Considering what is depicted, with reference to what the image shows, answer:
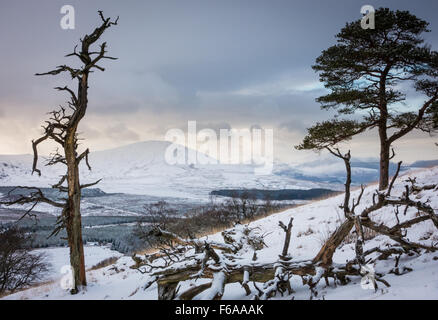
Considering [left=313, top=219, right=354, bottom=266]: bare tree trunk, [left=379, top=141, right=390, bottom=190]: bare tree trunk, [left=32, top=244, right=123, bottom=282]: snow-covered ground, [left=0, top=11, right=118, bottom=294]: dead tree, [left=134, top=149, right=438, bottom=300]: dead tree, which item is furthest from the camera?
[left=32, top=244, right=123, bottom=282]: snow-covered ground

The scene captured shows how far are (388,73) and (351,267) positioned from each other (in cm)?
1393

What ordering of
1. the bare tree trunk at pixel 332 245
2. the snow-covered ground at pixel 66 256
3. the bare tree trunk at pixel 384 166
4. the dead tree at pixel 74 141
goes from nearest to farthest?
the bare tree trunk at pixel 332 245
the dead tree at pixel 74 141
the bare tree trunk at pixel 384 166
the snow-covered ground at pixel 66 256

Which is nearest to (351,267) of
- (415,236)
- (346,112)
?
(415,236)

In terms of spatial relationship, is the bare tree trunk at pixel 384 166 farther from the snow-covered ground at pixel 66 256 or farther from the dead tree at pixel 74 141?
the snow-covered ground at pixel 66 256

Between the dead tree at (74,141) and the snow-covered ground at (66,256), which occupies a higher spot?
the dead tree at (74,141)

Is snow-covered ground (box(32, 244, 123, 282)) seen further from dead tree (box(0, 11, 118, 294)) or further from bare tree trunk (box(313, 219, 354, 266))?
bare tree trunk (box(313, 219, 354, 266))

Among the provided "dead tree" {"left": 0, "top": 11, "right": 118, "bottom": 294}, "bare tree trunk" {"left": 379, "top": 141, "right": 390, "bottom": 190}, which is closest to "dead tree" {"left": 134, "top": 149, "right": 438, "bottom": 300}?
"dead tree" {"left": 0, "top": 11, "right": 118, "bottom": 294}

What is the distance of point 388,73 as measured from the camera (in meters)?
14.3

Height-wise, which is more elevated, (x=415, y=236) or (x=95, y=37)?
(x=95, y=37)

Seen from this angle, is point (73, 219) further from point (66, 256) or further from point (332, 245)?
point (66, 256)

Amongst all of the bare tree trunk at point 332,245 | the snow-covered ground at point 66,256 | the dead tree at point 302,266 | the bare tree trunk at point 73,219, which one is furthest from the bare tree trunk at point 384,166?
the snow-covered ground at point 66,256
